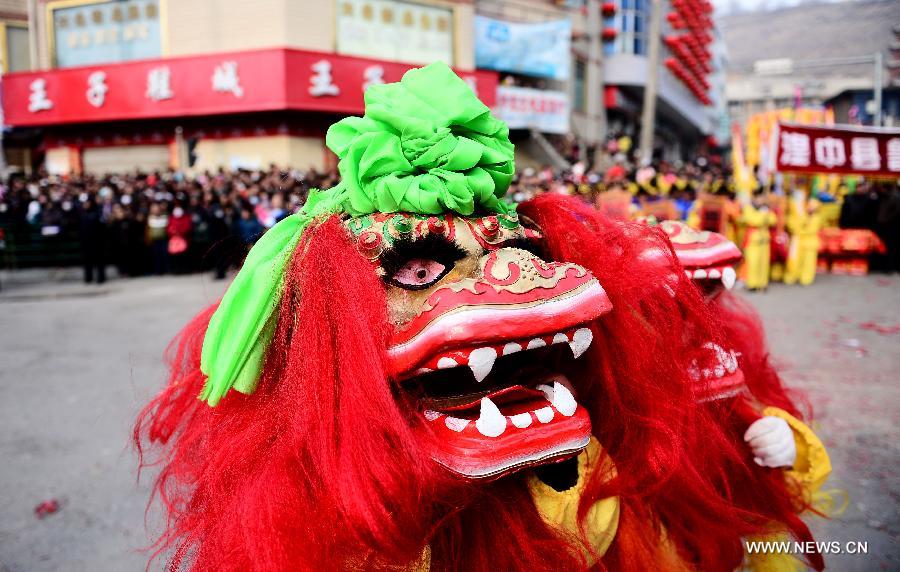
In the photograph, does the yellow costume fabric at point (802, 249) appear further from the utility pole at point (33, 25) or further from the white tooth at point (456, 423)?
the utility pole at point (33, 25)

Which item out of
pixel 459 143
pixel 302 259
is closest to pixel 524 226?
pixel 459 143

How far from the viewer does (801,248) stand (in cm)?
904

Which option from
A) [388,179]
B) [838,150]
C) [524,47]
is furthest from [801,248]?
[524,47]

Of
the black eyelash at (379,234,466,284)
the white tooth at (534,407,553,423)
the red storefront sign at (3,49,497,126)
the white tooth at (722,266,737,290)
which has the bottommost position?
the white tooth at (534,407,553,423)

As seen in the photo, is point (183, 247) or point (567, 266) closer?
point (567, 266)

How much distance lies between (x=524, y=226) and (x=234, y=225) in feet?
31.4

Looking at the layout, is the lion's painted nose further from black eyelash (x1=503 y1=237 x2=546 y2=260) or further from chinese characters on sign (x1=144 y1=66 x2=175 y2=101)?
chinese characters on sign (x1=144 y1=66 x2=175 y2=101)

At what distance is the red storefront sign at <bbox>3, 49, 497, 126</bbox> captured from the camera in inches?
519

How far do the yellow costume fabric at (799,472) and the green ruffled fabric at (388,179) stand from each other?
1.10 metres

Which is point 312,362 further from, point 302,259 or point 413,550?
point 413,550

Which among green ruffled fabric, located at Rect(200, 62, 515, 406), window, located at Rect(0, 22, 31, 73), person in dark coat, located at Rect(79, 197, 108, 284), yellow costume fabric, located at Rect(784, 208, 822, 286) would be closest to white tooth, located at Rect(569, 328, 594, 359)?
green ruffled fabric, located at Rect(200, 62, 515, 406)

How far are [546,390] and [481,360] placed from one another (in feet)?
0.71

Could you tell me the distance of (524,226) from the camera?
4.85 ft

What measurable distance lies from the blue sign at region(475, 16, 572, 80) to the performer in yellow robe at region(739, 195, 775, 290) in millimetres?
9805
